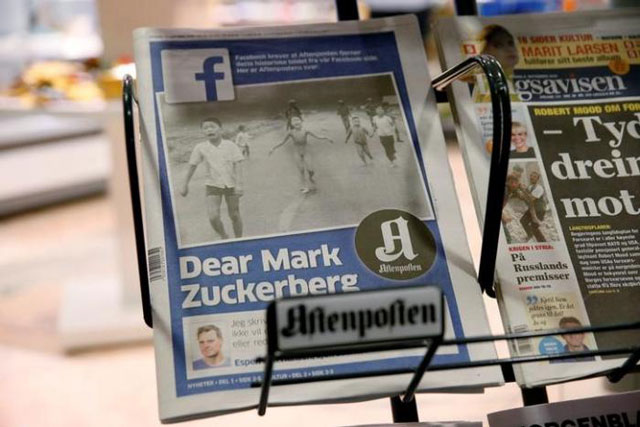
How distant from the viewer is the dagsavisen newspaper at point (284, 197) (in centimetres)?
55

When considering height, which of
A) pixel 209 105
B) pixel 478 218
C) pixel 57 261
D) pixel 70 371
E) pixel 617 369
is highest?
pixel 57 261

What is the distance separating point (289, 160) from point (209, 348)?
15 centimetres

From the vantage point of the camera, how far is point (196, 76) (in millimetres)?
625

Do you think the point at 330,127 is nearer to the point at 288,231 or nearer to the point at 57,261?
the point at 288,231

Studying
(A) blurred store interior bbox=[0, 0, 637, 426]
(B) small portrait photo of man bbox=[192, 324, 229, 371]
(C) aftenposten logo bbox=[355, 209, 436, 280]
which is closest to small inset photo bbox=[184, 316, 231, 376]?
(B) small portrait photo of man bbox=[192, 324, 229, 371]

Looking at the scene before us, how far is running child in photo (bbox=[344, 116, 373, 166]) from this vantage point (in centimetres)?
63

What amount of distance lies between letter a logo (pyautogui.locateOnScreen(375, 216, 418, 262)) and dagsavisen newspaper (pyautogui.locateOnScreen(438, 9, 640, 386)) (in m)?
0.06

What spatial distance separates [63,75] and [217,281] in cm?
214

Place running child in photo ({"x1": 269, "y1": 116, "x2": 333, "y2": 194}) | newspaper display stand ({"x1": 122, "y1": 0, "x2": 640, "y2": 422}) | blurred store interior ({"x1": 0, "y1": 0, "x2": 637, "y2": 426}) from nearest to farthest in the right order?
newspaper display stand ({"x1": 122, "y1": 0, "x2": 640, "y2": 422})
running child in photo ({"x1": 269, "y1": 116, "x2": 333, "y2": 194})
blurred store interior ({"x1": 0, "y1": 0, "x2": 637, "y2": 426})

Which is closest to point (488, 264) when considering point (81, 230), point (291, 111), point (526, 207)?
point (526, 207)

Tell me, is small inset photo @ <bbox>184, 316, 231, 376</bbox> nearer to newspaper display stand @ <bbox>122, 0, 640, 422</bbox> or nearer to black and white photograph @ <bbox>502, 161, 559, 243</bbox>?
newspaper display stand @ <bbox>122, 0, 640, 422</bbox>

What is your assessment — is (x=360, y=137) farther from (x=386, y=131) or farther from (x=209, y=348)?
(x=209, y=348)

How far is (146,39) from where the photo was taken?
2.07 feet

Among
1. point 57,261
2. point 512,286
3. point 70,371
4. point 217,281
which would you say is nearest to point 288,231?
point 217,281
